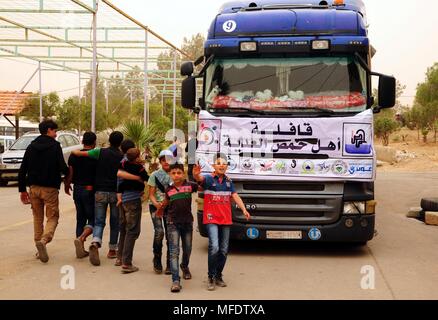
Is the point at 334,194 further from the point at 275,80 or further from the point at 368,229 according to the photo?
the point at 275,80

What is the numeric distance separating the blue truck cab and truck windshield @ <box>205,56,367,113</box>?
0.01 meters

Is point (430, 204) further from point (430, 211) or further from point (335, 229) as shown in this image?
point (335, 229)

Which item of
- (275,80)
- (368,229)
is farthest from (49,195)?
(368,229)

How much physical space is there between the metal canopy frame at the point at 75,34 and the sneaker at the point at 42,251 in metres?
7.38

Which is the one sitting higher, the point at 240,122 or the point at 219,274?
the point at 240,122

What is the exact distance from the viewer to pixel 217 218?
23.6ft

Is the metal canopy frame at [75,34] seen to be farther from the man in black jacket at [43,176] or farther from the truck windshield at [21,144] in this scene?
the man in black jacket at [43,176]

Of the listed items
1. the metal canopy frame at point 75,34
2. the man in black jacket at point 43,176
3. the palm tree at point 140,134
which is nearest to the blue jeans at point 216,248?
the man in black jacket at point 43,176

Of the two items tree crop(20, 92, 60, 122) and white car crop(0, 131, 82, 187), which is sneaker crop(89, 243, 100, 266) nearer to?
white car crop(0, 131, 82, 187)

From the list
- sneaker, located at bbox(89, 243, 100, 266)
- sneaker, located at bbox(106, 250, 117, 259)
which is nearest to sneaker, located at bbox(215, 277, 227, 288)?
sneaker, located at bbox(89, 243, 100, 266)

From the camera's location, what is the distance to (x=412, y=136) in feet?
158

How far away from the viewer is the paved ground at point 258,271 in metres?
6.86

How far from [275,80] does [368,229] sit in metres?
2.49

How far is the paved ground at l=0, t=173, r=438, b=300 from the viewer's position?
6.86m
